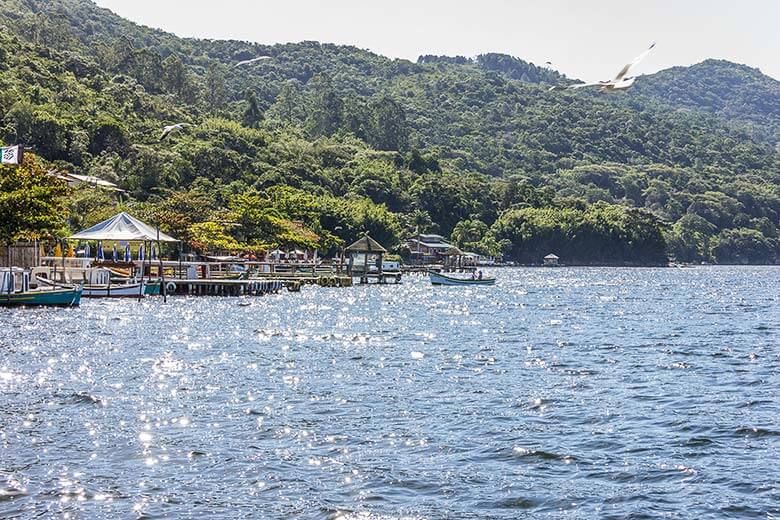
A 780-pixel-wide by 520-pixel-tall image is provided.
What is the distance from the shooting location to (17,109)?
127 meters

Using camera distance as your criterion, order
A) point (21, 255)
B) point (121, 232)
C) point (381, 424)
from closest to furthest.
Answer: point (381, 424) < point (21, 255) < point (121, 232)

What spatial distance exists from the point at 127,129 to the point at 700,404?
12955cm

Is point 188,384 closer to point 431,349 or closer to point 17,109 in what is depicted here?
point 431,349

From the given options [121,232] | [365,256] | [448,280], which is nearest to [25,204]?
[121,232]

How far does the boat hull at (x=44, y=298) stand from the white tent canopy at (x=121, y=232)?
1187 cm

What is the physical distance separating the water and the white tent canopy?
22.0m

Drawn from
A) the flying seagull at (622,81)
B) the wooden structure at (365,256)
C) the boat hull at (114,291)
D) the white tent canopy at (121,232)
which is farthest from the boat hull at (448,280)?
the flying seagull at (622,81)

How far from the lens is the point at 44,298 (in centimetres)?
5400

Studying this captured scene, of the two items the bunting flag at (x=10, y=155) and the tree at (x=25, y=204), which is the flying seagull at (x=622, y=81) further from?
the tree at (x=25, y=204)

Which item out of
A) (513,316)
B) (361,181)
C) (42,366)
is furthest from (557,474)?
(361,181)

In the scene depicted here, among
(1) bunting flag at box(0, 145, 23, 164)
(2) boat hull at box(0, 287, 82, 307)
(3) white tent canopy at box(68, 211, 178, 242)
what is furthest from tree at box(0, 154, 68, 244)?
(1) bunting flag at box(0, 145, 23, 164)

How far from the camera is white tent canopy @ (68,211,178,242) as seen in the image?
66625mm

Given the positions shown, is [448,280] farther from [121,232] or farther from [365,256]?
[121,232]

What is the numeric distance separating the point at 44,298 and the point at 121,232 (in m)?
14.4
